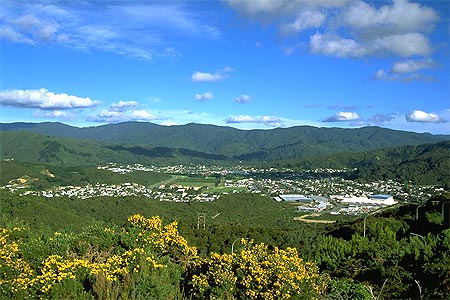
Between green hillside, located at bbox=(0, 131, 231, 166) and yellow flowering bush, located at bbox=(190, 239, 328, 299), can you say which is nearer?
yellow flowering bush, located at bbox=(190, 239, 328, 299)

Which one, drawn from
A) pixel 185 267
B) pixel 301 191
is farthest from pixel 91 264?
pixel 301 191

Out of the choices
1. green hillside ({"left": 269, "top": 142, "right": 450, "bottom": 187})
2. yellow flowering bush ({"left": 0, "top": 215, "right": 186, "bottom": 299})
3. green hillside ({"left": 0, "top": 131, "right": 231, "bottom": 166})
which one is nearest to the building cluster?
green hillside ({"left": 269, "top": 142, "right": 450, "bottom": 187})

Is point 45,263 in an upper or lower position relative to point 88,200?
upper

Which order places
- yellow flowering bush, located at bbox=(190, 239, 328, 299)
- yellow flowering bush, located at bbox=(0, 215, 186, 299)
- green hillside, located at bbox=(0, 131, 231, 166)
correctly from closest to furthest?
yellow flowering bush, located at bbox=(0, 215, 186, 299), yellow flowering bush, located at bbox=(190, 239, 328, 299), green hillside, located at bbox=(0, 131, 231, 166)

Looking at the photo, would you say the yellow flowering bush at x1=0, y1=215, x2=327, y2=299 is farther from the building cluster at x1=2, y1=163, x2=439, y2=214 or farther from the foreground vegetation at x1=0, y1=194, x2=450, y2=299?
the building cluster at x1=2, y1=163, x2=439, y2=214

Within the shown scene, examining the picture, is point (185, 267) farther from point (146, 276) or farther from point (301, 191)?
point (301, 191)

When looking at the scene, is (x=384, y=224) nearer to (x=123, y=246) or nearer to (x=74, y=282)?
(x=123, y=246)

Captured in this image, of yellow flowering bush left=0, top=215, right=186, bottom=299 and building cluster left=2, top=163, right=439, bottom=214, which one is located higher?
yellow flowering bush left=0, top=215, right=186, bottom=299

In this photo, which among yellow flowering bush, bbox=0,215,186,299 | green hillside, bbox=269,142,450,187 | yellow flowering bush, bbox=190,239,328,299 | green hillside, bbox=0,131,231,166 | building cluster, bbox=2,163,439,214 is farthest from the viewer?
green hillside, bbox=0,131,231,166

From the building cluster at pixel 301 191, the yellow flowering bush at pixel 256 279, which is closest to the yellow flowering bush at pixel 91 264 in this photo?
the yellow flowering bush at pixel 256 279

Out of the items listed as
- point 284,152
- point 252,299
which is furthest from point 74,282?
point 284,152
